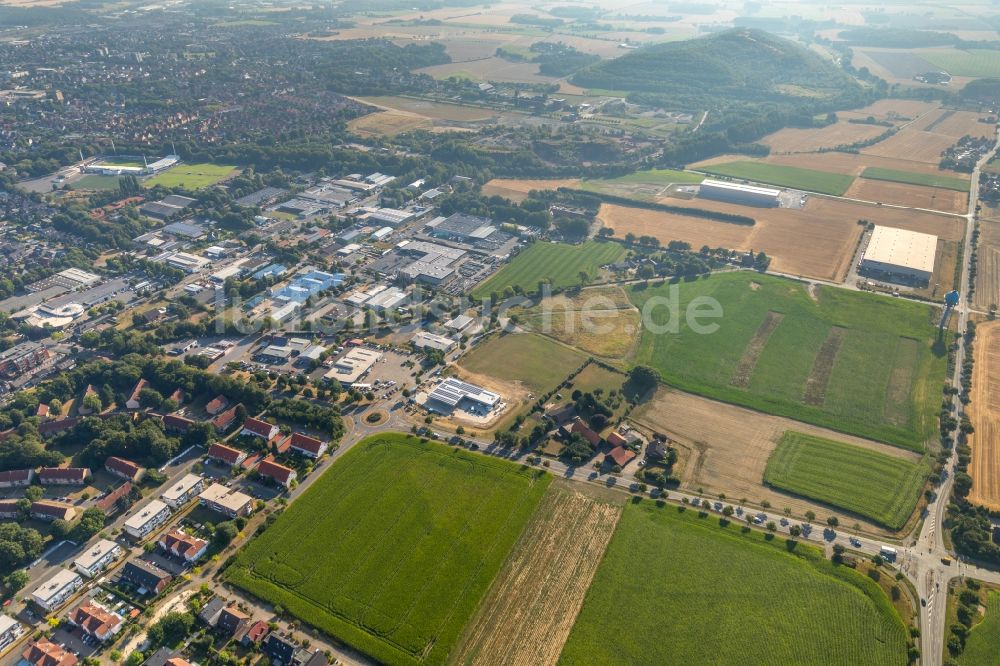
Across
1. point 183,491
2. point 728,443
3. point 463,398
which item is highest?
point 728,443

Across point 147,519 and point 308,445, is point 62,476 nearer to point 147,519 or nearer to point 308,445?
point 147,519

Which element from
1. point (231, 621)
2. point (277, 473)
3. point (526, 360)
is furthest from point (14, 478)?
point (526, 360)

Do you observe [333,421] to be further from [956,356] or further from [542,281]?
[956,356]

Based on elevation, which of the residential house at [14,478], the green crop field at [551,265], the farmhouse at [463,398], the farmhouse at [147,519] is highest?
the green crop field at [551,265]

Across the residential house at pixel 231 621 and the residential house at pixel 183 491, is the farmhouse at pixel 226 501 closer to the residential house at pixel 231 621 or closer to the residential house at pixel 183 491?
the residential house at pixel 183 491

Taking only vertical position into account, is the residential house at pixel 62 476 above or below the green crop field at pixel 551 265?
below

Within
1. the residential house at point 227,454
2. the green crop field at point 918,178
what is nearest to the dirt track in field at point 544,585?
the residential house at point 227,454

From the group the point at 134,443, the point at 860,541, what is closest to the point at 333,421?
the point at 134,443
